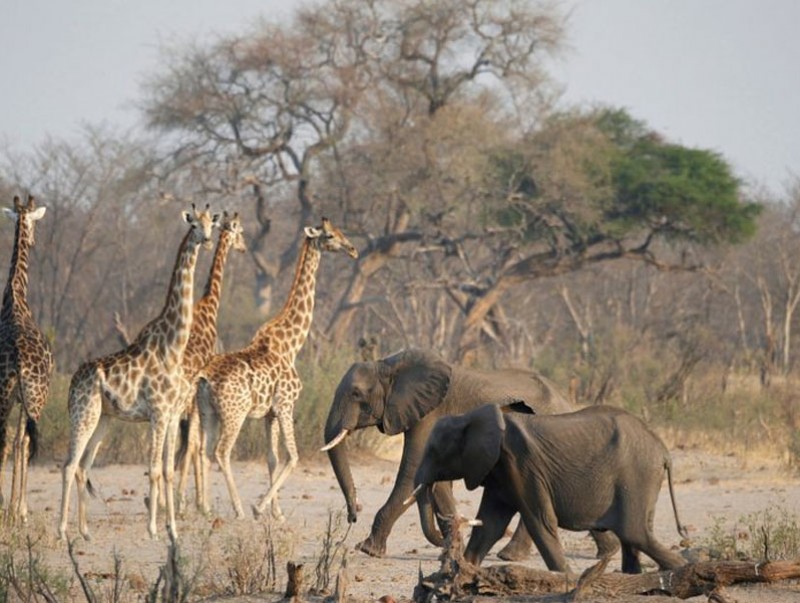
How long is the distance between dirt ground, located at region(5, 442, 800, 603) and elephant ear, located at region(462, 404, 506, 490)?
21.3 inches

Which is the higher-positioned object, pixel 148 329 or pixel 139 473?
pixel 148 329

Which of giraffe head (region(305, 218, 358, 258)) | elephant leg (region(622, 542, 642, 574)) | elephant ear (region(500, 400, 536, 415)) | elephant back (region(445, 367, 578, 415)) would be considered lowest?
elephant leg (region(622, 542, 642, 574))

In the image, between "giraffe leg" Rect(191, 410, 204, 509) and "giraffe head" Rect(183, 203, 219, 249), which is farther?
"giraffe leg" Rect(191, 410, 204, 509)

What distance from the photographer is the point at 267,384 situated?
12070mm

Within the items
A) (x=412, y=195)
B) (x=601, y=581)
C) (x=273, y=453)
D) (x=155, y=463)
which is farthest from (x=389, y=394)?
(x=412, y=195)

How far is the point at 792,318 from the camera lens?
35.4 metres

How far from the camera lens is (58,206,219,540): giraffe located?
34.6 ft

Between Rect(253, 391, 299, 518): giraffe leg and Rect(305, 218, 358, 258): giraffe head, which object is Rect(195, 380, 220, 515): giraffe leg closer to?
Rect(253, 391, 299, 518): giraffe leg

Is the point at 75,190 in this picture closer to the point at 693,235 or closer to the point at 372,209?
the point at 372,209

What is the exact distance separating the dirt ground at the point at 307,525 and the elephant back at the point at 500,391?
3.13 feet

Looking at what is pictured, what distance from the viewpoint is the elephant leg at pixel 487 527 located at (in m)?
7.98

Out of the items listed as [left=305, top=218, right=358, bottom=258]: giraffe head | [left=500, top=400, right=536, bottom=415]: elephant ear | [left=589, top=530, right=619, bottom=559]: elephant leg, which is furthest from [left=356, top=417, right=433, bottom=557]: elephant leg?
[left=305, top=218, right=358, bottom=258]: giraffe head

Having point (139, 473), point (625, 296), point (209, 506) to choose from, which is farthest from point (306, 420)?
point (625, 296)

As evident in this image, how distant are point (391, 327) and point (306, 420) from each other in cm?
1814
